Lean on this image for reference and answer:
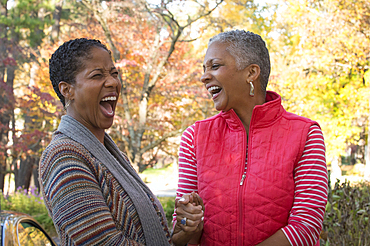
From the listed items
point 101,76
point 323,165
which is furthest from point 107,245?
point 323,165

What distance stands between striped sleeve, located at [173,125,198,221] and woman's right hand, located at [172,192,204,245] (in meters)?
0.14

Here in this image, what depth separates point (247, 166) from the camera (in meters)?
1.91

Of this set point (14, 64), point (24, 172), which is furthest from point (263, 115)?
point (24, 172)


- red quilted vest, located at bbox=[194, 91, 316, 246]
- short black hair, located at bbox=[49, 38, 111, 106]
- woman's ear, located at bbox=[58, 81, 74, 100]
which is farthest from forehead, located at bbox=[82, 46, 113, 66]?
red quilted vest, located at bbox=[194, 91, 316, 246]

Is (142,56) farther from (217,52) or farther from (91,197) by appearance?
(91,197)

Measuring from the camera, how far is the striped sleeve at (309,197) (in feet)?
5.74

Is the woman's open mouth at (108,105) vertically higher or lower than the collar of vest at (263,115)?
higher

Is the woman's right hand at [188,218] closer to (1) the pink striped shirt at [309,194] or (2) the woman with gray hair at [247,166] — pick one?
(2) the woman with gray hair at [247,166]

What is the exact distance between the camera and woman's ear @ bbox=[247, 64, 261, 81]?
6.49 ft

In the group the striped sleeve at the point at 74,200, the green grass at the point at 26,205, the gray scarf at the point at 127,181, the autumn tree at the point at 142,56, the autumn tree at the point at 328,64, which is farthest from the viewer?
the autumn tree at the point at 328,64

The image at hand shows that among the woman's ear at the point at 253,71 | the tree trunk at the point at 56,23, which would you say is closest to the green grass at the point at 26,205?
the tree trunk at the point at 56,23

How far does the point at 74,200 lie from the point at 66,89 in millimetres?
625

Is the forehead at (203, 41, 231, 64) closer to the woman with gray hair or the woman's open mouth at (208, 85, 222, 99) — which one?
the woman with gray hair

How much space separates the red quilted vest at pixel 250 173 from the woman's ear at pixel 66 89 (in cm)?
74
